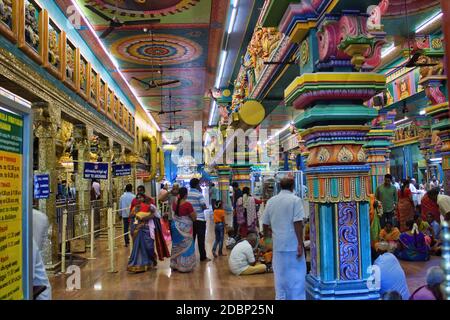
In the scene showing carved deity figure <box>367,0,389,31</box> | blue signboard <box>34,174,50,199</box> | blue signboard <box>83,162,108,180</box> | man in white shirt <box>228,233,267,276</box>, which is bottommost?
man in white shirt <box>228,233,267,276</box>

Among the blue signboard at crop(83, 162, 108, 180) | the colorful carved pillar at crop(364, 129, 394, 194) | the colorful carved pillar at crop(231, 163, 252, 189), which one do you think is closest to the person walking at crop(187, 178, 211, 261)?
the blue signboard at crop(83, 162, 108, 180)

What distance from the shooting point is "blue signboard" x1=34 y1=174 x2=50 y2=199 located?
21.6 ft

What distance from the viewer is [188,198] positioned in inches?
288

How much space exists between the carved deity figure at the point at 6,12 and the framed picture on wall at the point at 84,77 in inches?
136

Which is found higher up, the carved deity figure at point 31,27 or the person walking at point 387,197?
the carved deity figure at point 31,27

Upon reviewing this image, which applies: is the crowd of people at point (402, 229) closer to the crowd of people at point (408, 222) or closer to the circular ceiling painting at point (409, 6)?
the crowd of people at point (408, 222)

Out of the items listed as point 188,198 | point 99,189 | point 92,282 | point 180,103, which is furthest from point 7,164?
point 180,103

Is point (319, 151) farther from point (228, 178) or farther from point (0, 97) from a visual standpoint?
point (228, 178)

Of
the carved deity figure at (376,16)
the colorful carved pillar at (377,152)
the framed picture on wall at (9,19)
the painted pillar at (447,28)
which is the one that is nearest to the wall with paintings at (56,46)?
the framed picture on wall at (9,19)

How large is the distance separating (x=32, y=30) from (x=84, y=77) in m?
3.30

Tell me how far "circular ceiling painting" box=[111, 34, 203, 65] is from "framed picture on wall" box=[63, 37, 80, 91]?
1610mm

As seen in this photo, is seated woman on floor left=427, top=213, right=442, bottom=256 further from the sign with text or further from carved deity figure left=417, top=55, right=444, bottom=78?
the sign with text

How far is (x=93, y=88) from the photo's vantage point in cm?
1075

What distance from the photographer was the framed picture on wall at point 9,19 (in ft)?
17.9
